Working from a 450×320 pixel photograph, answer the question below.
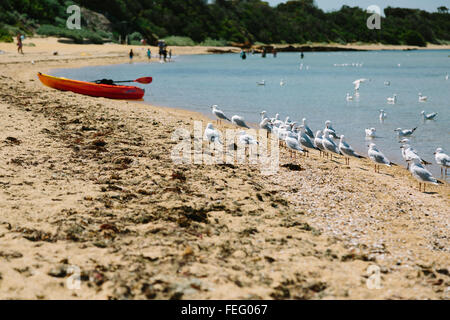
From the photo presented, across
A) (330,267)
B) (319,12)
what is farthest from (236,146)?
(319,12)

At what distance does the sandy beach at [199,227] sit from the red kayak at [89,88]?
9.34m

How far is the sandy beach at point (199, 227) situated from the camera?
210 inches

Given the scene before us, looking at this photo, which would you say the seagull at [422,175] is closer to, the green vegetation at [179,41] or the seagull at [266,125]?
the seagull at [266,125]

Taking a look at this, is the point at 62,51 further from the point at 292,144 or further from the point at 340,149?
the point at 340,149

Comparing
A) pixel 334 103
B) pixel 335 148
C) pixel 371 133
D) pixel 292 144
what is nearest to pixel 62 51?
pixel 334 103

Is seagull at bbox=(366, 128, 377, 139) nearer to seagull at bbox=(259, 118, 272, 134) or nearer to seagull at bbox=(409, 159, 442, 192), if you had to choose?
seagull at bbox=(259, 118, 272, 134)

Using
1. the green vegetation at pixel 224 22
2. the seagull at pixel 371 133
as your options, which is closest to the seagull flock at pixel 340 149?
the seagull at pixel 371 133

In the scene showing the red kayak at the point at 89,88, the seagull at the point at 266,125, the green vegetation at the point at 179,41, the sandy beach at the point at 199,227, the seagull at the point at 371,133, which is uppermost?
the green vegetation at the point at 179,41

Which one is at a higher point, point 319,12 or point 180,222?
point 319,12

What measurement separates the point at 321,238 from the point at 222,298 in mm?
2275

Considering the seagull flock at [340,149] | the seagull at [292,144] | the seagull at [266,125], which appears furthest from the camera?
the seagull at [266,125]

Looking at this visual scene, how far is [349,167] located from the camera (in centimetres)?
1260

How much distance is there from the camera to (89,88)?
21.0 metres

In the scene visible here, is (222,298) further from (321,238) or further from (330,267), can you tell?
(321,238)
